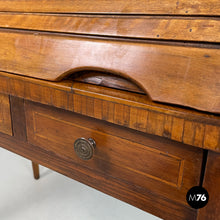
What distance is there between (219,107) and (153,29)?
183mm

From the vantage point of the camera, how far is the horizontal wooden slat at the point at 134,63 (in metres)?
0.44

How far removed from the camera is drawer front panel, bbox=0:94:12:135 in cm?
73

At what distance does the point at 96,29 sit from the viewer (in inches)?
21.4

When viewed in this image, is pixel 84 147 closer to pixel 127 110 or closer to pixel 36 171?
pixel 127 110

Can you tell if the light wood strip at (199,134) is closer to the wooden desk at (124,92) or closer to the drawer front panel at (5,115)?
the wooden desk at (124,92)

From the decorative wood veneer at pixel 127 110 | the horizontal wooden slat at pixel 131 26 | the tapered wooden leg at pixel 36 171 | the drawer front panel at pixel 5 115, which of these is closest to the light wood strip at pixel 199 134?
the decorative wood veneer at pixel 127 110

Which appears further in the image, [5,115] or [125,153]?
[5,115]

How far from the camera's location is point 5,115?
29.5 inches

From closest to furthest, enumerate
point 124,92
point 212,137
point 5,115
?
point 212,137, point 124,92, point 5,115

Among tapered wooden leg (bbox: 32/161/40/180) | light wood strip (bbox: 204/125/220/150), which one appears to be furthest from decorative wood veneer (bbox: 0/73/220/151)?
tapered wooden leg (bbox: 32/161/40/180)

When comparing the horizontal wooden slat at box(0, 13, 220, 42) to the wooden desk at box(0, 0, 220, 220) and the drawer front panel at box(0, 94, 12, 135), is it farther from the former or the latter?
the drawer front panel at box(0, 94, 12, 135)

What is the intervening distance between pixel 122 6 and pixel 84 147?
306 millimetres

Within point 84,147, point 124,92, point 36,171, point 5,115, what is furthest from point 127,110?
point 36,171

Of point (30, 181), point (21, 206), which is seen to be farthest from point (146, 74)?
point (30, 181)
